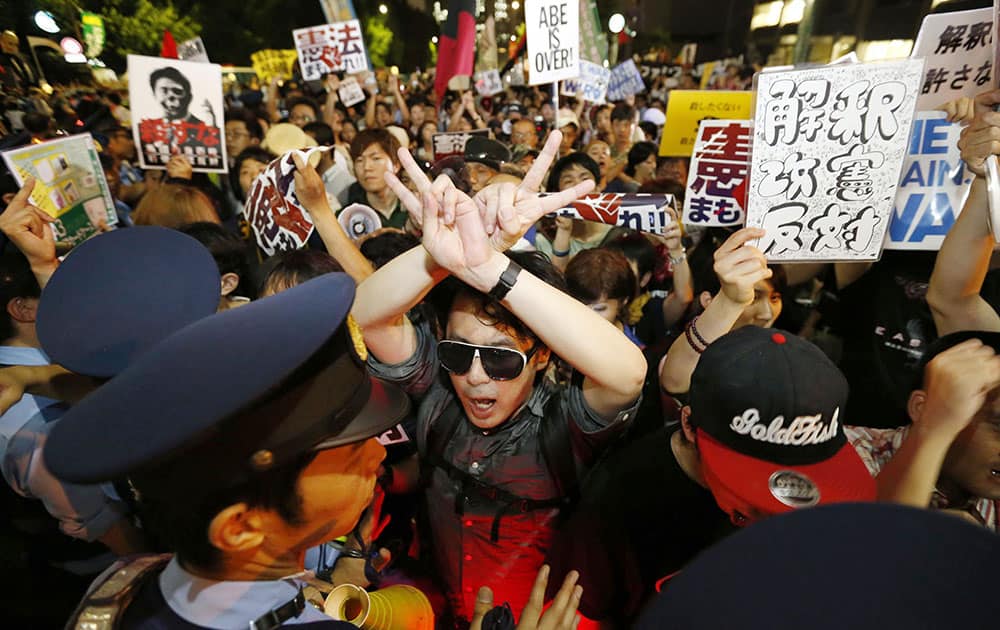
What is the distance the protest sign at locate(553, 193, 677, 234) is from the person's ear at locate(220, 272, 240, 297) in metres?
1.93

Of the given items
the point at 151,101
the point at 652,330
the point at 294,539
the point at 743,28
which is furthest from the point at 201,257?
the point at 743,28

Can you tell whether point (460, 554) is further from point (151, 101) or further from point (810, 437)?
point (151, 101)

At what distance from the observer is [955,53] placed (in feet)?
8.80

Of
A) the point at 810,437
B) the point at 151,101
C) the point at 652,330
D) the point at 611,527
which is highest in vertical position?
the point at 151,101

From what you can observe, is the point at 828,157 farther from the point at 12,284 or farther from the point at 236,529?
the point at 12,284

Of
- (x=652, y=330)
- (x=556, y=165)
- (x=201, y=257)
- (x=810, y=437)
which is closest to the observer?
(x=810, y=437)

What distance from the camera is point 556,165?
4.78m

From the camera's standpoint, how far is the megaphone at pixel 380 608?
1483mm

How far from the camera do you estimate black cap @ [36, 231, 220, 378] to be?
1.67 metres

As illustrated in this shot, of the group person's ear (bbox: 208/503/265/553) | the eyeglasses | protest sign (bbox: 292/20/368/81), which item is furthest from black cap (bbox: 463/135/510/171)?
protest sign (bbox: 292/20/368/81)

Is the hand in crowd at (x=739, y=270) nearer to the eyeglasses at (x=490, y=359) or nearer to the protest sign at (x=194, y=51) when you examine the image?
the eyeglasses at (x=490, y=359)

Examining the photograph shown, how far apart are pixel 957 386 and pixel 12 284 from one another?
12.1 ft

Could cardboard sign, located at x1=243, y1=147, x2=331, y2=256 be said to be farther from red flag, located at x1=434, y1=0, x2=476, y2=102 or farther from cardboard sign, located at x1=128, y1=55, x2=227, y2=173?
red flag, located at x1=434, y1=0, x2=476, y2=102

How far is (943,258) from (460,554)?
2.27m
